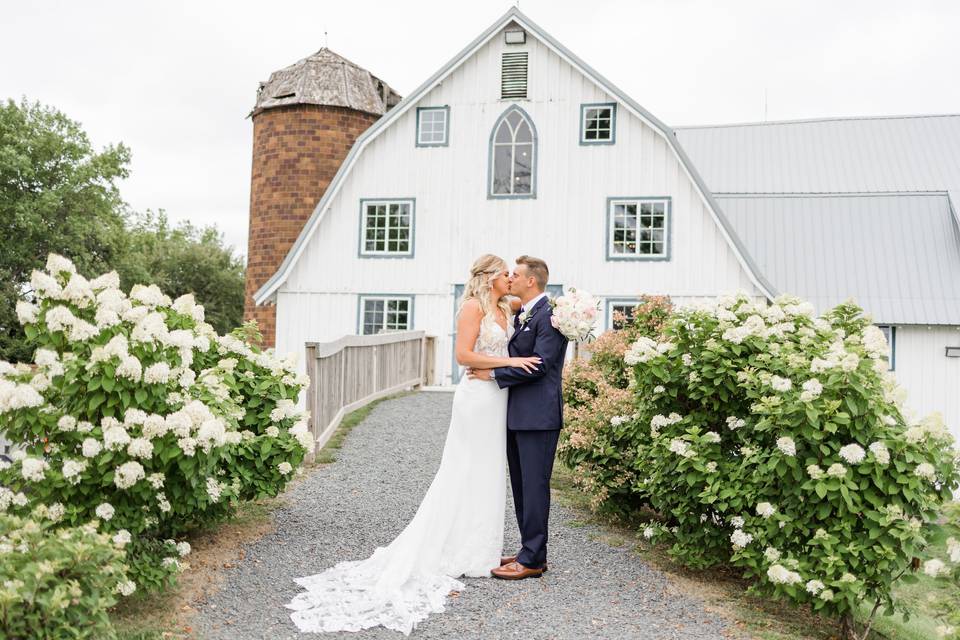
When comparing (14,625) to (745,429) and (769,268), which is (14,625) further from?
(769,268)

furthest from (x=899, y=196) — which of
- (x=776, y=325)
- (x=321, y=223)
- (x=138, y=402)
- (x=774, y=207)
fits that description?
(x=138, y=402)

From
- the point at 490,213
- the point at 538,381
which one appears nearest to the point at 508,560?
the point at 538,381

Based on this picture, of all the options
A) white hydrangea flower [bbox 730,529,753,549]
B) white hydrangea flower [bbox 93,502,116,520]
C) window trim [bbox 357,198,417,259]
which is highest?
window trim [bbox 357,198,417,259]

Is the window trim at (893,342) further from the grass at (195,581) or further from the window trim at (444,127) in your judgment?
the grass at (195,581)

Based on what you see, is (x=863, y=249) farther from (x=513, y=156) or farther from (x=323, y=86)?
(x=323, y=86)

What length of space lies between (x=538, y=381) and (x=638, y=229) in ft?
41.2

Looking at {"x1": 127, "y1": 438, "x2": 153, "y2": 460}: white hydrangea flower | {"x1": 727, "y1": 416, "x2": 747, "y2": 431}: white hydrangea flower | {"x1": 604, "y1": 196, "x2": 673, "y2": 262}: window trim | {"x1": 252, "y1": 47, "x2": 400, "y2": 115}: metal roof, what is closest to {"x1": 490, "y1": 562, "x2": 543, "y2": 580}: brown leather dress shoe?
{"x1": 727, "y1": 416, "x2": 747, "y2": 431}: white hydrangea flower

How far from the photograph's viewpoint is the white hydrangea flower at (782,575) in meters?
4.87

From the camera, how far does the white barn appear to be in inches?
685

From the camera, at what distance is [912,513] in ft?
16.3

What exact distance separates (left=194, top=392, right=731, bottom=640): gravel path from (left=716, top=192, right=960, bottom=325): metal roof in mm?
14094

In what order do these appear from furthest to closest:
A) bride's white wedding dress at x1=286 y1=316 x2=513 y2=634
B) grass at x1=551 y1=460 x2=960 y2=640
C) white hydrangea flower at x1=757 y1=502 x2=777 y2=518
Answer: bride's white wedding dress at x1=286 y1=316 x2=513 y2=634 → white hydrangea flower at x1=757 y1=502 x2=777 y2=518 → grass at x1=551 y1=460 x2=960 y2=640

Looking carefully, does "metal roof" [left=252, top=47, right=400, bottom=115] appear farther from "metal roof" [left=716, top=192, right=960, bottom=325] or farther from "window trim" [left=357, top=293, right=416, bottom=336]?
"metal roof" [left=716, top=192, right=960, bottom=325]

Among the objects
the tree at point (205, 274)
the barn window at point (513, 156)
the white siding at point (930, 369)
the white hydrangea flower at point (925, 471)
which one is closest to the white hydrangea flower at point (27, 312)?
the white hydrangea flower at point (925, 471)
